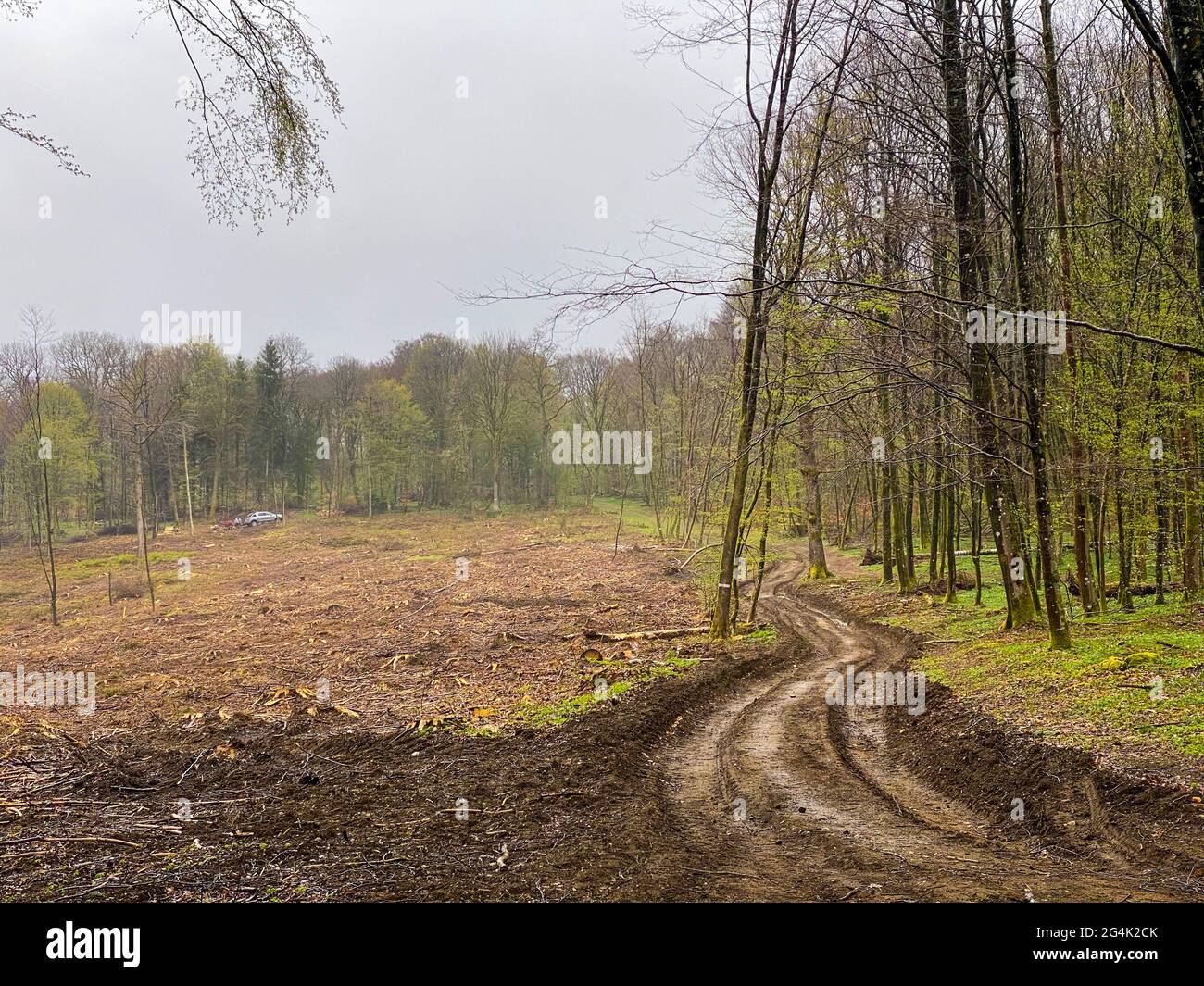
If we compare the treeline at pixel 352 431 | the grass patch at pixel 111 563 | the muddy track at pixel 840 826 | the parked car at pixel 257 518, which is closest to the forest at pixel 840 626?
the muddy track at pixel 840 826

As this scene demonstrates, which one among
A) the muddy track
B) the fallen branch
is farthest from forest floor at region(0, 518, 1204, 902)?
the fallen branch

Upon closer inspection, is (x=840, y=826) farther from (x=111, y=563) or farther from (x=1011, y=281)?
(x=111, y=563)

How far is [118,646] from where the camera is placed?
16.5 m

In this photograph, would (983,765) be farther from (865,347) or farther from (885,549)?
(885,549)

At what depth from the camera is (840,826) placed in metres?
6.12

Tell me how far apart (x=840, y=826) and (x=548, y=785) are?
2496 millimetres

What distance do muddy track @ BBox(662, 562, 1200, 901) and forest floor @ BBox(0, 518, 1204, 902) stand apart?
1.1 inches

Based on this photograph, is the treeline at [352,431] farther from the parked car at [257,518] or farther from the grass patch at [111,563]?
the grass patch at [111,563]

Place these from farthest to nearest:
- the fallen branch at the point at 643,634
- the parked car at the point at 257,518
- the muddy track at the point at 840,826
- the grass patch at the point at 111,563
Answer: the parked car at the point at 257,518, the grass patch at the point at 111,563, the fallen branch at the point at 643,634, the muddy track at the point at 840,826

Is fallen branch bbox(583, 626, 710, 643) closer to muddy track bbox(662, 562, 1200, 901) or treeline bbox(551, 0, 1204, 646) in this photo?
treeline bbox(551, 0, 1204, 646)

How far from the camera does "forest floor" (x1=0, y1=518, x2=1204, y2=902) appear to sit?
4.89 metres

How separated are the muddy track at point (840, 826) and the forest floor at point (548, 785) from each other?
3cm

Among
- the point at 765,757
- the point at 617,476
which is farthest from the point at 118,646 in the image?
the point at 617,476

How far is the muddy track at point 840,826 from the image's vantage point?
473cm
